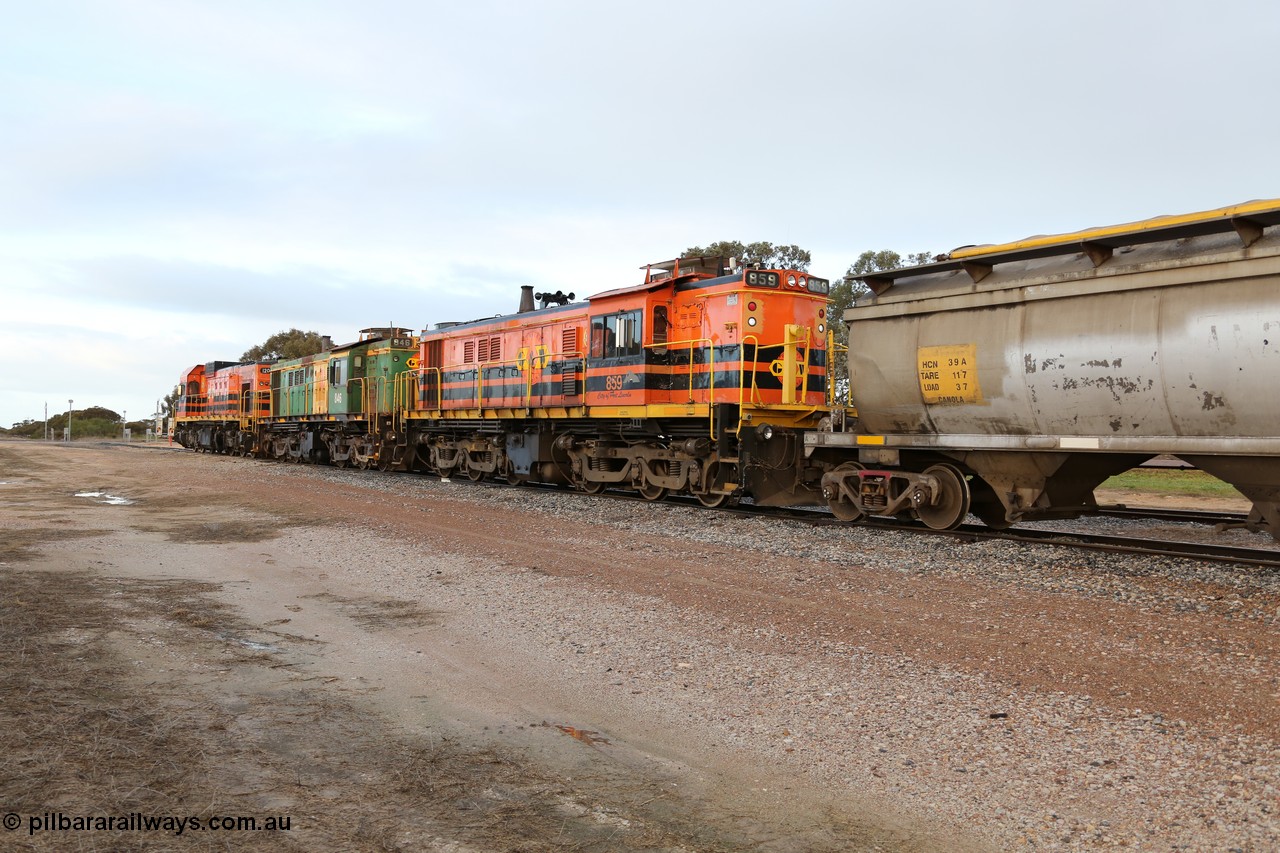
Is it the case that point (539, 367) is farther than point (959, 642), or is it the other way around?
point (539, 367)

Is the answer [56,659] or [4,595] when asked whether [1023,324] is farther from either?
[4,595]

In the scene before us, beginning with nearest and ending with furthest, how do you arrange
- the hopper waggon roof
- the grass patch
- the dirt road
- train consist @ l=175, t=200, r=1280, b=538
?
the dirt road → the hopper waggon roof → train consist @ l=175, t=200, r=1280, b=538 → the grass patch

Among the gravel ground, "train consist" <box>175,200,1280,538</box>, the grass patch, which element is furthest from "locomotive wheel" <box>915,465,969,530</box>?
the grass patch

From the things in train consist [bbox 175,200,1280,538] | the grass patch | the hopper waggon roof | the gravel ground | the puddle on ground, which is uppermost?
the hopper waggon roof

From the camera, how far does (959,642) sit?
270 inches

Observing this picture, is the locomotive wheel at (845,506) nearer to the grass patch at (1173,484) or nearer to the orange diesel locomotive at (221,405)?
the grass patch at (1173,484)

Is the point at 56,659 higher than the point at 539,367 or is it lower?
lower

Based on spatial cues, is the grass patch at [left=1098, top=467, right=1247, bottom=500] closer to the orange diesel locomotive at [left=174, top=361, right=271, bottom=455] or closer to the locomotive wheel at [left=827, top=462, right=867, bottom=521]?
the locomotive wheel at [left=827, top=462, right=867, bottom=521]

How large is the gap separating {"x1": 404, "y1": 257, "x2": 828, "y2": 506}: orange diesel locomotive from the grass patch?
9.81 m

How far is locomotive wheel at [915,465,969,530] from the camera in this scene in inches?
461

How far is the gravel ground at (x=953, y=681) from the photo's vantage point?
4.14 meters

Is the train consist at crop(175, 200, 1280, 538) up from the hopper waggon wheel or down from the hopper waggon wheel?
up

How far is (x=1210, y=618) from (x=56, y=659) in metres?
8.62

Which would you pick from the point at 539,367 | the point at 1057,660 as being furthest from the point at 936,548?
the point at 539,367
